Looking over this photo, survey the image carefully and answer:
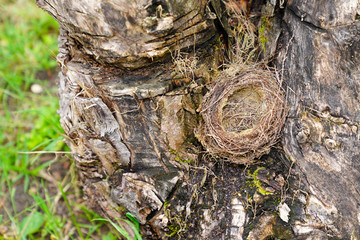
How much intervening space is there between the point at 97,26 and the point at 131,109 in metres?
0.59

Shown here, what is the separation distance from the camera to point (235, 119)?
262cm

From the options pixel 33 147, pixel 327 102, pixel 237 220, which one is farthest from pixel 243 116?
pixel 33 147

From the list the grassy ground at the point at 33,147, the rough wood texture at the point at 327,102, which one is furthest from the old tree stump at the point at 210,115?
the grassy ground at the point at 33,147

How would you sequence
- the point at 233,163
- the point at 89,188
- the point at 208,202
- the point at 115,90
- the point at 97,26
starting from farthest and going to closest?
the point at 89,188, the point at 233,163, the point at 208,202, the point at 115,90, the point at 97,26

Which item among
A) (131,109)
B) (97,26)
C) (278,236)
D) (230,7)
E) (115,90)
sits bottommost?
(278,236)

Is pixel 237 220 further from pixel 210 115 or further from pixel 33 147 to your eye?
pixel 33 147

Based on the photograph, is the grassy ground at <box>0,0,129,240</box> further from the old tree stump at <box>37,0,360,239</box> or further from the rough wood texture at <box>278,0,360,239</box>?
the rough wood texture at <box>278,0,360,239</box>

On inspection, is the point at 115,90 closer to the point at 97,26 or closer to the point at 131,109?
the point at 131,109

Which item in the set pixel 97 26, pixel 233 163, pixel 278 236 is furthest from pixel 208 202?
pixel 97 26

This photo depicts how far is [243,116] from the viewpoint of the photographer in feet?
8.39

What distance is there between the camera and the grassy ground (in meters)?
2.83

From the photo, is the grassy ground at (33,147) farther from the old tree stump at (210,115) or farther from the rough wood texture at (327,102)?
the rough wood texture at (327,102)

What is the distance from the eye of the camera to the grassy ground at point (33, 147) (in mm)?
2830

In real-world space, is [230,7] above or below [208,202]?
above
